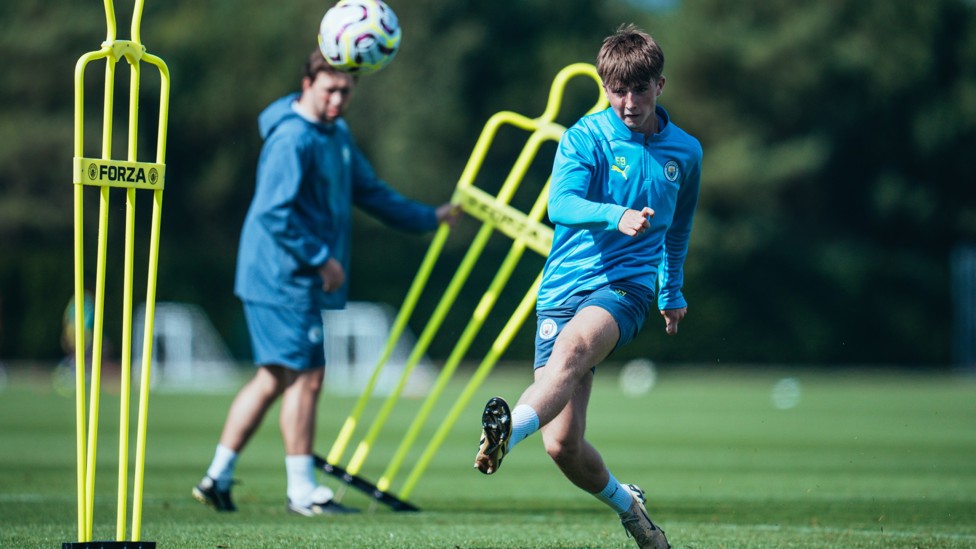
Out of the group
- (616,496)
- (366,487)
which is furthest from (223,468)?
(616,496)

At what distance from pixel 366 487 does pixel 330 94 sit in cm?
221

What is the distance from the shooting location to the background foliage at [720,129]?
35.1 meters

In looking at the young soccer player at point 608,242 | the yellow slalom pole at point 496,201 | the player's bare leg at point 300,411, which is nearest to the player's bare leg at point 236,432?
the player's bare leg at point 300,411

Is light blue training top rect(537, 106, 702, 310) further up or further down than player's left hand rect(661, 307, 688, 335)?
further up

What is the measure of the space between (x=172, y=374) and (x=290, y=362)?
898 inches

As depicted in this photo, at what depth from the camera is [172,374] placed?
2955 cm

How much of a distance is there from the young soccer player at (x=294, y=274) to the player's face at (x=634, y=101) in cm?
265

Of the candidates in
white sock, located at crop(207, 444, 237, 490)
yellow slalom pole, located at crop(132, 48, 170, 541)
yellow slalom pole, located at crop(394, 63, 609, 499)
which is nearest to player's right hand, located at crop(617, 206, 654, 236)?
yellow slalom pole, located at crop(132, 48, 170, 541)

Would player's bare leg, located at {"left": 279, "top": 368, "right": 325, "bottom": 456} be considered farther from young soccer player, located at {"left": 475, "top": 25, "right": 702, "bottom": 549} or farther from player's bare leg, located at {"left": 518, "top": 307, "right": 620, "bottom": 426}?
player's bare leg, located at {"left": 518, "top": 307, "right": 620, "bottom": 426}

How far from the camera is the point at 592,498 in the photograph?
8938mm

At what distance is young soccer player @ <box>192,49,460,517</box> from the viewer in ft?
24.8

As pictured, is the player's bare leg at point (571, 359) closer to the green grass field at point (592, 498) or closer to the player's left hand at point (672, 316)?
the player's left hand at point (672, 316)

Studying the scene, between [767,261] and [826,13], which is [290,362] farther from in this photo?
[826,13]

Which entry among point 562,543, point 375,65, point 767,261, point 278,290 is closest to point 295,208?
point 278,290
